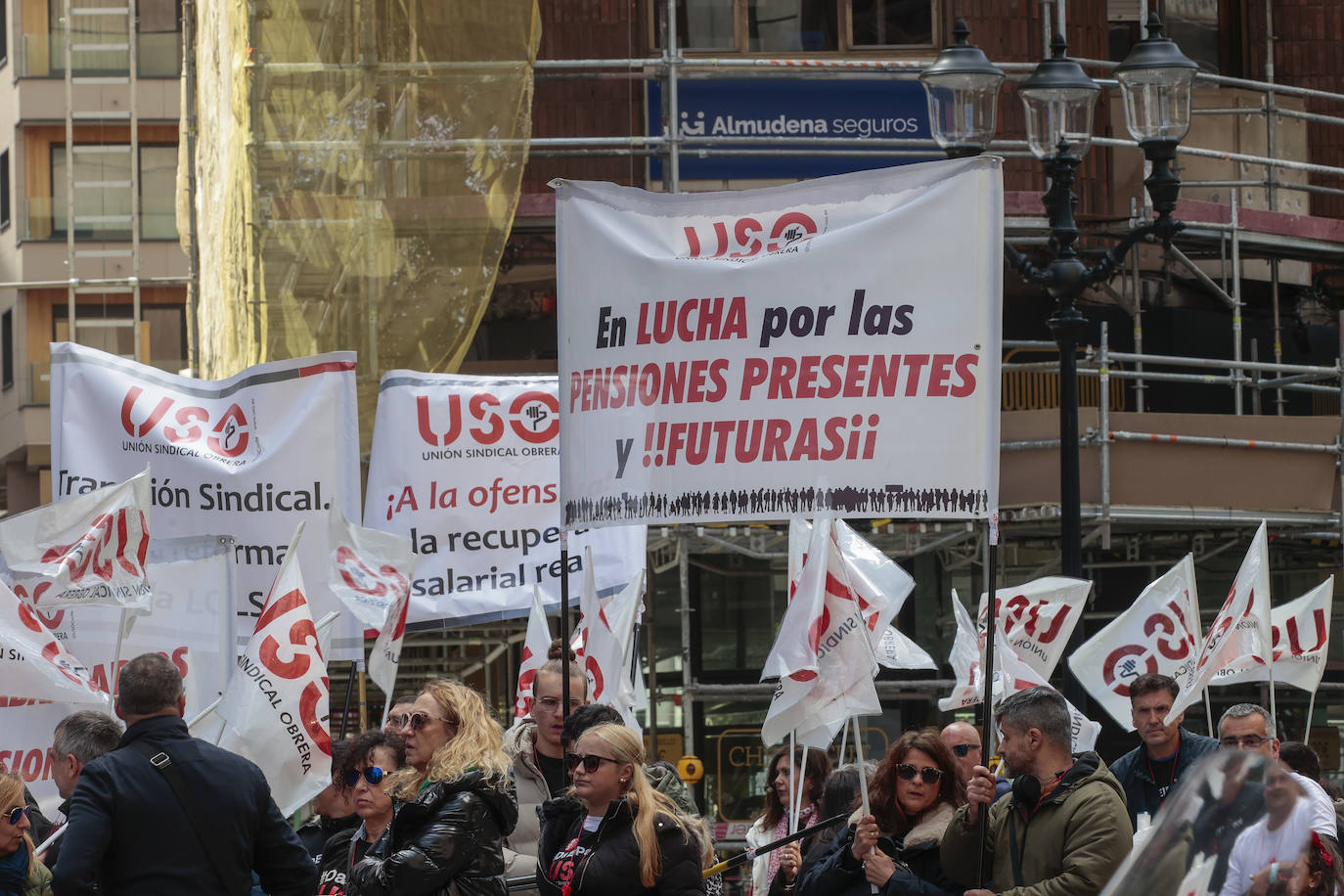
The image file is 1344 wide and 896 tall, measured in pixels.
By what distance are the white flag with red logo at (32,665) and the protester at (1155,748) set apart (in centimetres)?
457

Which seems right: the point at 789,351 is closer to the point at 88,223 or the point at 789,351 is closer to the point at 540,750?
the point at 540,750

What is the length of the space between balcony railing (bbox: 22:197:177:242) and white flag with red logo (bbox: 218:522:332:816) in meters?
27.2

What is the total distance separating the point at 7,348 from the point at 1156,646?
89.8ft

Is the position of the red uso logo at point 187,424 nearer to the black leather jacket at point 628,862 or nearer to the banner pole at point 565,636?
the banner pole at point 565,636

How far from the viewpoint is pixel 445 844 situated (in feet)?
21.9

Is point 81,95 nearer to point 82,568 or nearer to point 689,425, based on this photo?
point 82,568

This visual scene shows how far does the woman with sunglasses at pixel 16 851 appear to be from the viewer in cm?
675

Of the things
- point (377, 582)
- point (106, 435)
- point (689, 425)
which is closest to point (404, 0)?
point (106, 435)

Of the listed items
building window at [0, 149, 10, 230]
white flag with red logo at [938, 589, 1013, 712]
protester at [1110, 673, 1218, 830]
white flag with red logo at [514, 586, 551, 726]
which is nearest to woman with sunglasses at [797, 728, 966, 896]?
protester at [1110, 673, 1218, 830]

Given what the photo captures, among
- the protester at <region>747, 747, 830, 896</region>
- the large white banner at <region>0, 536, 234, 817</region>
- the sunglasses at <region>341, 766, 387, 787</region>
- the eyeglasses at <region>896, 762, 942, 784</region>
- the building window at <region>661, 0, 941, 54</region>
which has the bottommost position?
the protester at <region>747, 747, 830, 896</region>

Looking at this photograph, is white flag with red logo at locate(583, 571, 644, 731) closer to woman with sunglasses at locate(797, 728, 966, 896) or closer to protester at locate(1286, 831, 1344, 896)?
woman with sunglasses at locate(797, 728, 966, 896)

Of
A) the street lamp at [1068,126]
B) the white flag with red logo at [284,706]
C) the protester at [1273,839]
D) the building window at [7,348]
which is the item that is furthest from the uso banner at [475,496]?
the building window at [7,348]

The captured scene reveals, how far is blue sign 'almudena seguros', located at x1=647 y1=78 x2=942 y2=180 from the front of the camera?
17.1 meters

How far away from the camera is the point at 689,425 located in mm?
8016
